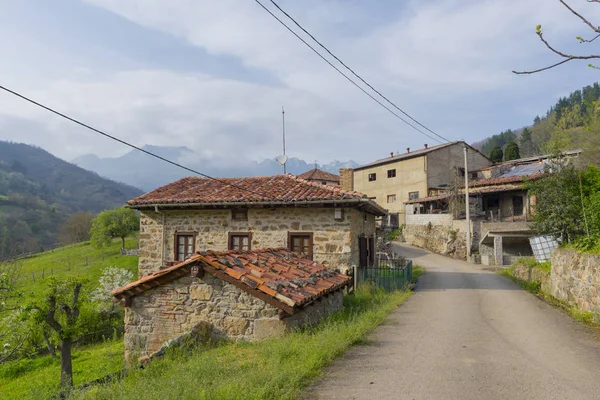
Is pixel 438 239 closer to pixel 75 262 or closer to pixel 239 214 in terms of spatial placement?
pixel 239 214

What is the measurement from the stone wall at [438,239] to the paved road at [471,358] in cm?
1999

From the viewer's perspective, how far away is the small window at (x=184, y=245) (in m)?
15.2

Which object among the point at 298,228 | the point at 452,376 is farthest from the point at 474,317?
the point at 298,228

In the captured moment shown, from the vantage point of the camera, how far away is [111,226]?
47.4 meters

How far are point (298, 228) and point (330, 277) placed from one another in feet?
10.2

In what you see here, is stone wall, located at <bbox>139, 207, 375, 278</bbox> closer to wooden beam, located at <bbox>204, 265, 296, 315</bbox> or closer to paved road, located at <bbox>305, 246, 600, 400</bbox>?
paved road, located at <bbox>305, 246, 600, 400</bbox>

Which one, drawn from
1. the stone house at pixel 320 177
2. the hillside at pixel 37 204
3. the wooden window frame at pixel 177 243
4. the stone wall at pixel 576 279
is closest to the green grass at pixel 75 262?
the hillside at pixel 37 204

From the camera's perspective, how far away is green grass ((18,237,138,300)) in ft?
128

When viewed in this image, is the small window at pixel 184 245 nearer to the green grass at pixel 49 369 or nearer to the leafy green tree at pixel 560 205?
the green grass at pixel 49 369

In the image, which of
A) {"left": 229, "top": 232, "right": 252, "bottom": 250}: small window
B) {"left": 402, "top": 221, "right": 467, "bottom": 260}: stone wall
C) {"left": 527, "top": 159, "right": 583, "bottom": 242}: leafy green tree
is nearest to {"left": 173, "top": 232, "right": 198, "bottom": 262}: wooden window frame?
{"left": 229, "top": 232, "right": 252, "bottom": 250}: small window

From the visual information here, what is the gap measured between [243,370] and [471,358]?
3663 millimetres

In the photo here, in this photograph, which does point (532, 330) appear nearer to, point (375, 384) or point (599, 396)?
point (599, 396)

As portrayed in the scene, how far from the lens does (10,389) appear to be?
45.1 ft

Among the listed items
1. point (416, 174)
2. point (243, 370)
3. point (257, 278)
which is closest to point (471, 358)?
point (243, 370)
